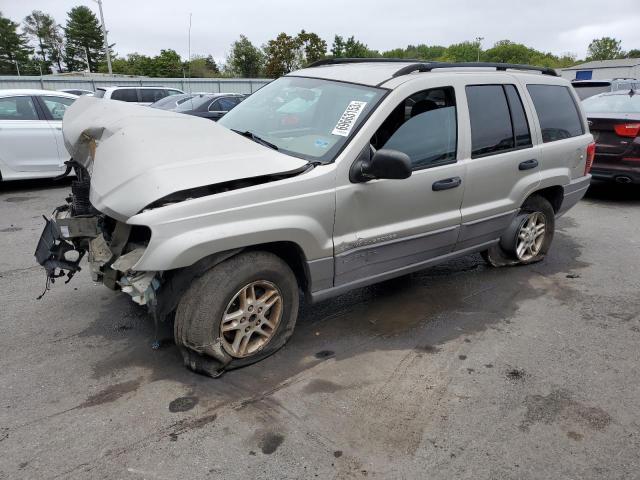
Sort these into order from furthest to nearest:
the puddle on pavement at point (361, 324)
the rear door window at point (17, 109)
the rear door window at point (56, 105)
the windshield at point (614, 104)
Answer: the rear door window at point (56, 105), the windshield at point (614, 104), the rear door window at point (17, 109), the puddle on pavement at point (361, 324)

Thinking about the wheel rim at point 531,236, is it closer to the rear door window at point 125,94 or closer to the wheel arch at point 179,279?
the wheel arch at point 179,279

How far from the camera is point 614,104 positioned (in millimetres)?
8609

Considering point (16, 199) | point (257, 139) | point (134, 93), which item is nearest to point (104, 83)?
point (134, 93)

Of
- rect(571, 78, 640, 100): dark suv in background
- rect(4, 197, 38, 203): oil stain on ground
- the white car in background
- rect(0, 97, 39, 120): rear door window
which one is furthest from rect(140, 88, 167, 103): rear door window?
rect(571, 78, 640, 100): dark suv in background

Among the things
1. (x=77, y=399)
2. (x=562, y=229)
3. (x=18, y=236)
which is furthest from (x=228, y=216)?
(x=562, y=229)

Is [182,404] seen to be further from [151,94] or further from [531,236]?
[151,94]

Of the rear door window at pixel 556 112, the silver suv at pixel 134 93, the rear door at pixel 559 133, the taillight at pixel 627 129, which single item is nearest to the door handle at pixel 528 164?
the rear door at pixel 559 133

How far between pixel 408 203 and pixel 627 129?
5.64m

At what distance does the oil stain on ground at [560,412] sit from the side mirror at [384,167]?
5.18 feet

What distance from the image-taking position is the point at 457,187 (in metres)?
3.99

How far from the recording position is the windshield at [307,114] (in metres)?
3.46

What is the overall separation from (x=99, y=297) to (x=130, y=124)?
1.68 m

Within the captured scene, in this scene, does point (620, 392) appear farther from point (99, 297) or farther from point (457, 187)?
point (99, 297)

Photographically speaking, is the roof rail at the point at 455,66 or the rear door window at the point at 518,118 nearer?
the roof rail at the point at 455,66
